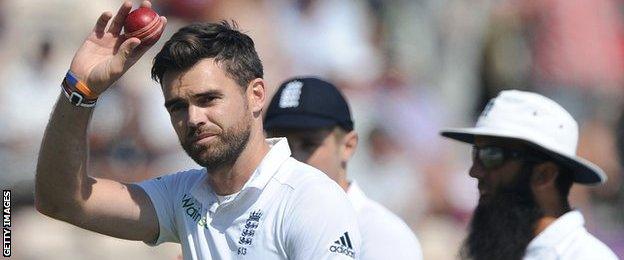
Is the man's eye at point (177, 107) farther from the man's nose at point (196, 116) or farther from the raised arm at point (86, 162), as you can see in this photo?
the raised arm at point (86, 162)

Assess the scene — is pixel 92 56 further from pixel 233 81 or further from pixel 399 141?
pixel 399 141

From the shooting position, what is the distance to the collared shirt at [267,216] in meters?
3.55

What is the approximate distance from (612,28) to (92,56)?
611 centimetres

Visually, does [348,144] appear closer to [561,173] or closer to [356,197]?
[356,197]

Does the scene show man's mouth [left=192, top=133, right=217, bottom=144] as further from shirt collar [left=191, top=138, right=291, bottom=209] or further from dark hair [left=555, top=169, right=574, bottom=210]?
dark hair [left=555, top=169, right=574, bottom=210]

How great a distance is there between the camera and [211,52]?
3.75m

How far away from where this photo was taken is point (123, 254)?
310 inches

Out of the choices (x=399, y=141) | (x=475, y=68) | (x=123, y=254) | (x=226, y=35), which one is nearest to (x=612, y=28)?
(x=475, y=68)

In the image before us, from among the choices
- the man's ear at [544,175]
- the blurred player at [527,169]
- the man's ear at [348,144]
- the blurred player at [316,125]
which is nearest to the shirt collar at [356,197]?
the blurred player at [316,125]

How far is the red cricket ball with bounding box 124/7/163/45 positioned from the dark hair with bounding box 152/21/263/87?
6cm

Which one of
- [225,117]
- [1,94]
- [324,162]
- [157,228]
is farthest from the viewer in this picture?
[1,94]

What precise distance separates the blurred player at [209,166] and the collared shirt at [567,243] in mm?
1030

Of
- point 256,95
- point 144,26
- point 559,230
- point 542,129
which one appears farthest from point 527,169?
point 144,26

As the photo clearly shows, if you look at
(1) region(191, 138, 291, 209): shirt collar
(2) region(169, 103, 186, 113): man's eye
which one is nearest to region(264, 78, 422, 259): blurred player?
(1) region(191, 138, 291, 209): shirt collar
